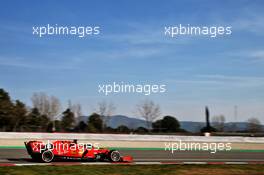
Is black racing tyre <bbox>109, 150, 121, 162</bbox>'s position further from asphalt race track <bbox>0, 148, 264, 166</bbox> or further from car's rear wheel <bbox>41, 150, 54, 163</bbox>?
car's rear wheel <bbox>41, 150, 54, 163</bbox>

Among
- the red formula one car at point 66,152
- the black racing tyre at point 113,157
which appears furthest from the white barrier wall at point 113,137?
the black racing tyre at point 113,157

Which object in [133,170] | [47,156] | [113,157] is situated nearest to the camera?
[133,170]

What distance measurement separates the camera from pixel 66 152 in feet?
56.0

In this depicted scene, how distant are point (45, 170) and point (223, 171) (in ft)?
22.0

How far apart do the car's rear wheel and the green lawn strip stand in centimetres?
156

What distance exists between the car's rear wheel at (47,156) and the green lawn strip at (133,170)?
1561 mm

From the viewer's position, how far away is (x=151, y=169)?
15.7 metres

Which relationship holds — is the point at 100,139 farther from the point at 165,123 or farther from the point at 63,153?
the point at 63,153

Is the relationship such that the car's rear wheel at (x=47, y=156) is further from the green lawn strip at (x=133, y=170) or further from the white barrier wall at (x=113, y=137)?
the white barrier wall at (x=113, y=137)

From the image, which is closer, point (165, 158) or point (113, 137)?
point (165, 158)

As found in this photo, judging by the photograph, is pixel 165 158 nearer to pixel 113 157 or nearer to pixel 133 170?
pixel 113 157

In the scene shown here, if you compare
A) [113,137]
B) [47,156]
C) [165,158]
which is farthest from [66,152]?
[113,137]

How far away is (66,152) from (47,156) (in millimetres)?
816

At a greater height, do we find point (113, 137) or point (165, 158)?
point (113, 137)
